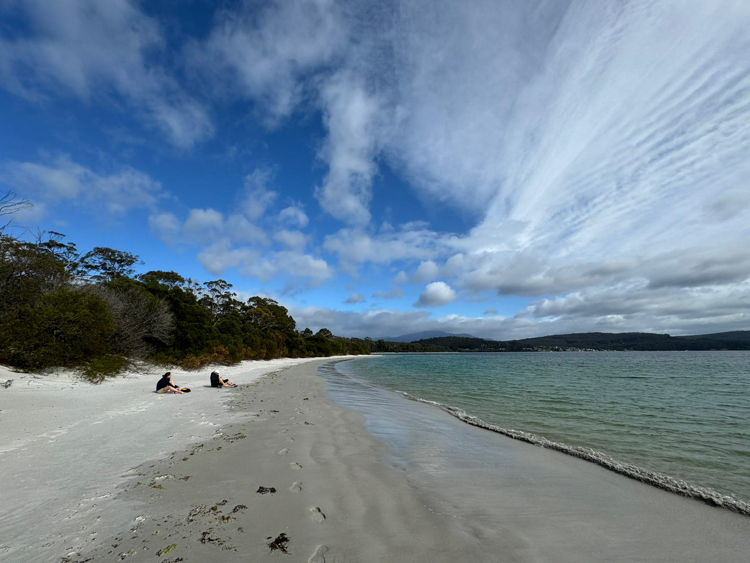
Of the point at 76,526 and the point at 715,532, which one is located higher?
the point at 76,526

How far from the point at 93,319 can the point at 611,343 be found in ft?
640

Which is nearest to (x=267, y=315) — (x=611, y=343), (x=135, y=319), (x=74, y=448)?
(x=135, y=319)

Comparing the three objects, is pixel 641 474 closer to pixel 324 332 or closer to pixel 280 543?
pixel 280 543

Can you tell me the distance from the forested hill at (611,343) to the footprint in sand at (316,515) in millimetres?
179552

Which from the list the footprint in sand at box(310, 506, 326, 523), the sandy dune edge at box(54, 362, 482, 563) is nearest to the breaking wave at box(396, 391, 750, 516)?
the sandy dune edge at box(54, 362, 482, 563)

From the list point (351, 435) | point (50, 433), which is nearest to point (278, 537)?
point (351, 435)

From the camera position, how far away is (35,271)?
16188 millimetres

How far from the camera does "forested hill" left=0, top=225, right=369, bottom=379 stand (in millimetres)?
13789

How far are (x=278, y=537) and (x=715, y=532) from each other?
210 inches

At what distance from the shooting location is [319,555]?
10.3 feet

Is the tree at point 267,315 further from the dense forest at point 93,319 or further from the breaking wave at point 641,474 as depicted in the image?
the breaking wave at point 641,474

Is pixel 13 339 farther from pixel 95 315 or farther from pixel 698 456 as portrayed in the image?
pixel 698 456

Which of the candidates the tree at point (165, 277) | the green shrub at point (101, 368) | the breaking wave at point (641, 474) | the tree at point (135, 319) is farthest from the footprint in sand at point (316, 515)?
the tree at point (165, 277)

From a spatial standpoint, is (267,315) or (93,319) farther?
(267,315)
